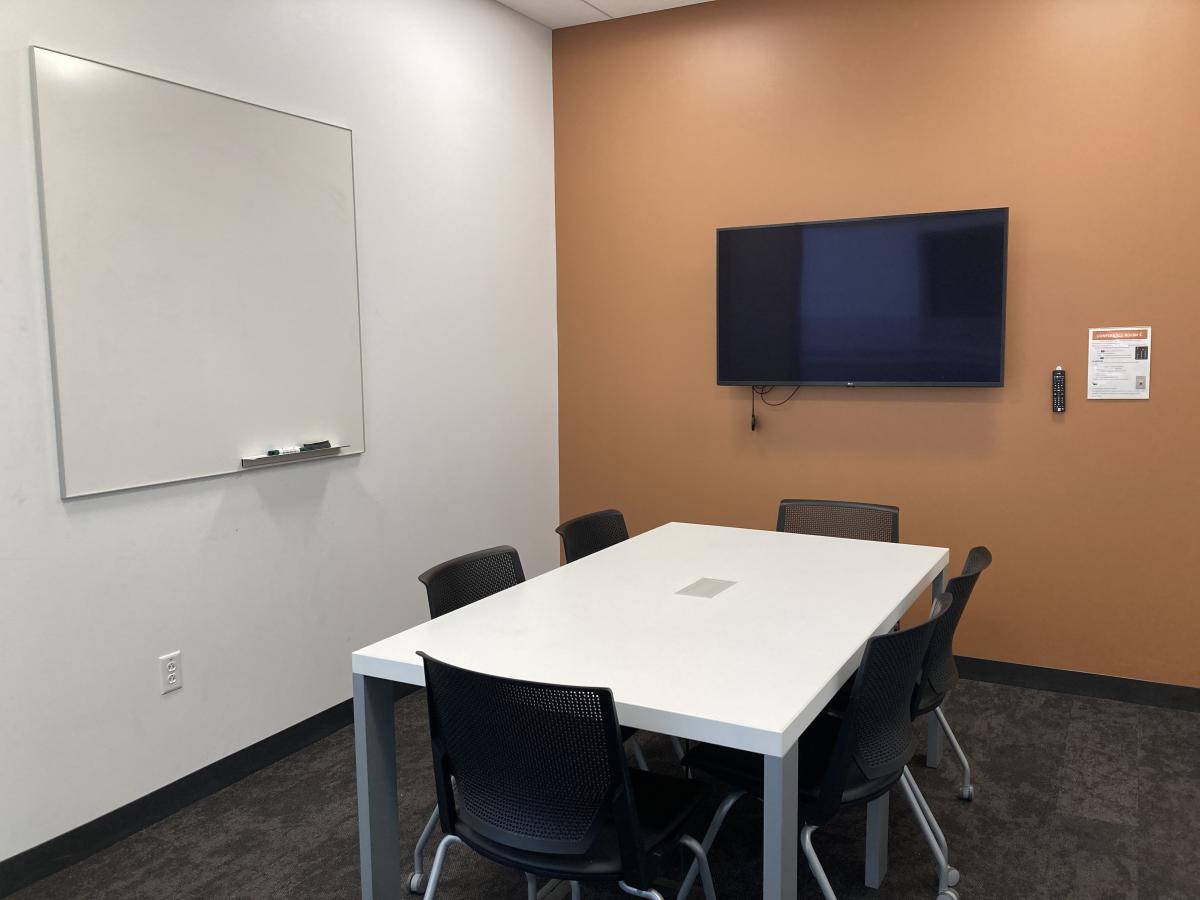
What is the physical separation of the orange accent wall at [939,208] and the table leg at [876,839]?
196 centimetres

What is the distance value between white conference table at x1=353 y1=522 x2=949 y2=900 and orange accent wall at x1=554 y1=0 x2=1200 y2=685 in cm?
130

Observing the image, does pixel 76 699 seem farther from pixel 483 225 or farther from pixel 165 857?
pixel 483 225

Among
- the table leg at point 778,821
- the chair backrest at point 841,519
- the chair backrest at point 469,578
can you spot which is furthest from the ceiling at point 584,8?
the table leg at point 778,821

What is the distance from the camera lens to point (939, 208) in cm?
433

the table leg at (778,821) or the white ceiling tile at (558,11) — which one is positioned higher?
the white ceiling tile at (558,11)

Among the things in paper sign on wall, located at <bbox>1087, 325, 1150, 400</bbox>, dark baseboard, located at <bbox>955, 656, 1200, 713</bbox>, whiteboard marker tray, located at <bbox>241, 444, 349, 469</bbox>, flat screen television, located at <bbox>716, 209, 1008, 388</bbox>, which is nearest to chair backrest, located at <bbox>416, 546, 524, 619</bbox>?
whiteboard marker tray, located at <bbox>241, 444, 349, 469</bbox>

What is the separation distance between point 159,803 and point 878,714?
2.40 meters

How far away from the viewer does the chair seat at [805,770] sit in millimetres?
2248

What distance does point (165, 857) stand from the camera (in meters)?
2.94

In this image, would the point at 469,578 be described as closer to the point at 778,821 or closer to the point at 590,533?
the point at 590,533

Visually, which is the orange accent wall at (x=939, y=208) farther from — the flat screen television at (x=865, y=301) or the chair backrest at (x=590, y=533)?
the chair backrest at (x=590, y=533)

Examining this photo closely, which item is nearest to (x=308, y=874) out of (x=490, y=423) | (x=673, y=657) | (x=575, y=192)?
(x=673, y=657)

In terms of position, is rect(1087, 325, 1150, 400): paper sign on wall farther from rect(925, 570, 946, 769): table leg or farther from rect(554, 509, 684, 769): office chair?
rect(554, 509, 684, 769): office chair

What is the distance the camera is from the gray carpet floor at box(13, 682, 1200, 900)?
8.98 ft
